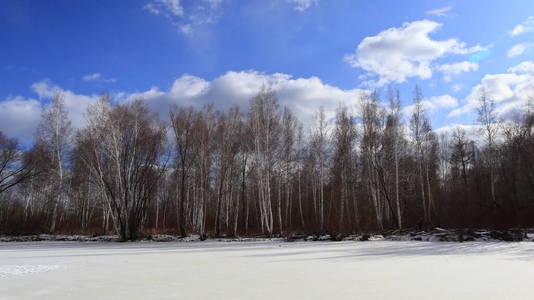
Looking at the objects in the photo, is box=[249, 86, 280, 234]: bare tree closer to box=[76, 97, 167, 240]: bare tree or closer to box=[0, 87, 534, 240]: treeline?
box=[0, 87, 534, 240]: treeline

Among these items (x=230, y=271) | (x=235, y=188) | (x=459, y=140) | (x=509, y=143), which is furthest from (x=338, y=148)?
(x=230, y=271)

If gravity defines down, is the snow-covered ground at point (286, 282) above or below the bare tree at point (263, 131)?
below

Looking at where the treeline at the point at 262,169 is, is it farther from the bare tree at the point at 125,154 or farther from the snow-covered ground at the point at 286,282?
the snow-covered ground at the point at 286,282

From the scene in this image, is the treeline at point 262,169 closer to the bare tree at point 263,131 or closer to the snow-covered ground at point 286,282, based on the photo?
the bare tree at point 263,131

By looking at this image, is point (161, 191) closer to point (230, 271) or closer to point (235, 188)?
point (235, 188)

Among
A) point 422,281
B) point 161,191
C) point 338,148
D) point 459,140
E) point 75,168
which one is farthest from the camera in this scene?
Result: point 161,191

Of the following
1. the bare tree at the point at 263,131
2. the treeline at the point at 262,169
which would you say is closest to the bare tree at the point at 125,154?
the treeline at the point at 262,169

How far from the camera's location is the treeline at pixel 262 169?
84.5 ft

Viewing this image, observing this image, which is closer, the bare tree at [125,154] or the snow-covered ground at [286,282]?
the snow-covered ground at [286,282]

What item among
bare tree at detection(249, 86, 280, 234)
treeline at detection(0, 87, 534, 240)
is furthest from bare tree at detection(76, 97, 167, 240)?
bare tree at detection(249, 86, 280, 234)

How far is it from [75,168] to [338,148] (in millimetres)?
24794

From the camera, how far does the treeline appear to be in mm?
25766

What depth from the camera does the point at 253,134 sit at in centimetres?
2661

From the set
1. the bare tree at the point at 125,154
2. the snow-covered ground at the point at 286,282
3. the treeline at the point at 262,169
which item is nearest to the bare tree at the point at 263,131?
the treeline at the point at 262,169
